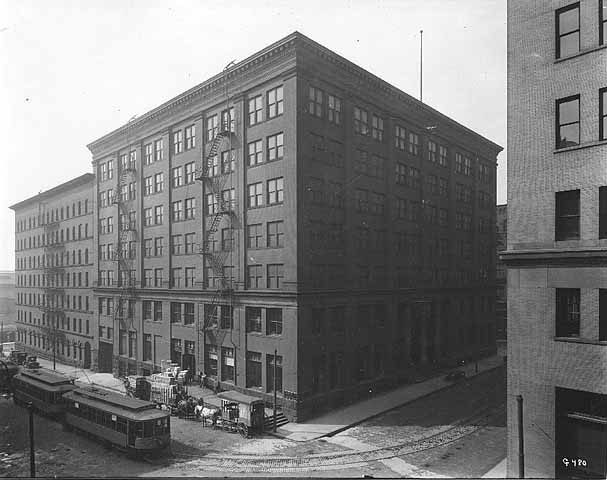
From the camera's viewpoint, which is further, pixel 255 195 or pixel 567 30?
pixel 255 195

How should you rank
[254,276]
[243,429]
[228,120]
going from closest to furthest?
[243,429] < [254,276] < [228,120]

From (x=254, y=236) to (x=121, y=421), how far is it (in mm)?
15915

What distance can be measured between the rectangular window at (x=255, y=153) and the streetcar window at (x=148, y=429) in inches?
776

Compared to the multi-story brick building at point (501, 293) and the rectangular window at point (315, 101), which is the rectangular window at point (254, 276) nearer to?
the rectangular window at point (315, 101)

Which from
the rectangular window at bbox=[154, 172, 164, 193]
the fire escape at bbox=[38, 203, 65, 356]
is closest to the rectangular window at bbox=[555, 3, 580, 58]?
the rectangular window at bbox=[154, 172, 164, 193]

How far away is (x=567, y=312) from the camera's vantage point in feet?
67.1

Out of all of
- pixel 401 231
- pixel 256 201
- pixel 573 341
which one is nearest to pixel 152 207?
pixel 256 201

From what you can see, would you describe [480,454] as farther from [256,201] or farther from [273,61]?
[273,61]

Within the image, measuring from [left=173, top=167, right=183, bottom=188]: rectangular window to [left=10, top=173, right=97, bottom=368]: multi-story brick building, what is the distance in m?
20.2

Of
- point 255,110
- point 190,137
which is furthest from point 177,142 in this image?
point 255,110

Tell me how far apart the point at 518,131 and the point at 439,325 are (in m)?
32.2

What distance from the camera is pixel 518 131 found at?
22047 mm

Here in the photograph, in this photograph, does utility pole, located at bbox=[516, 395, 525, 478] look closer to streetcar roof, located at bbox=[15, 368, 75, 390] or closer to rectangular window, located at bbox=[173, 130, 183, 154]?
streetcar roof, located at bbox=[15, 368, 75, 390]

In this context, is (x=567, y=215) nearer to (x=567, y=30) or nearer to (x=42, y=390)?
(x=567, y=30)
